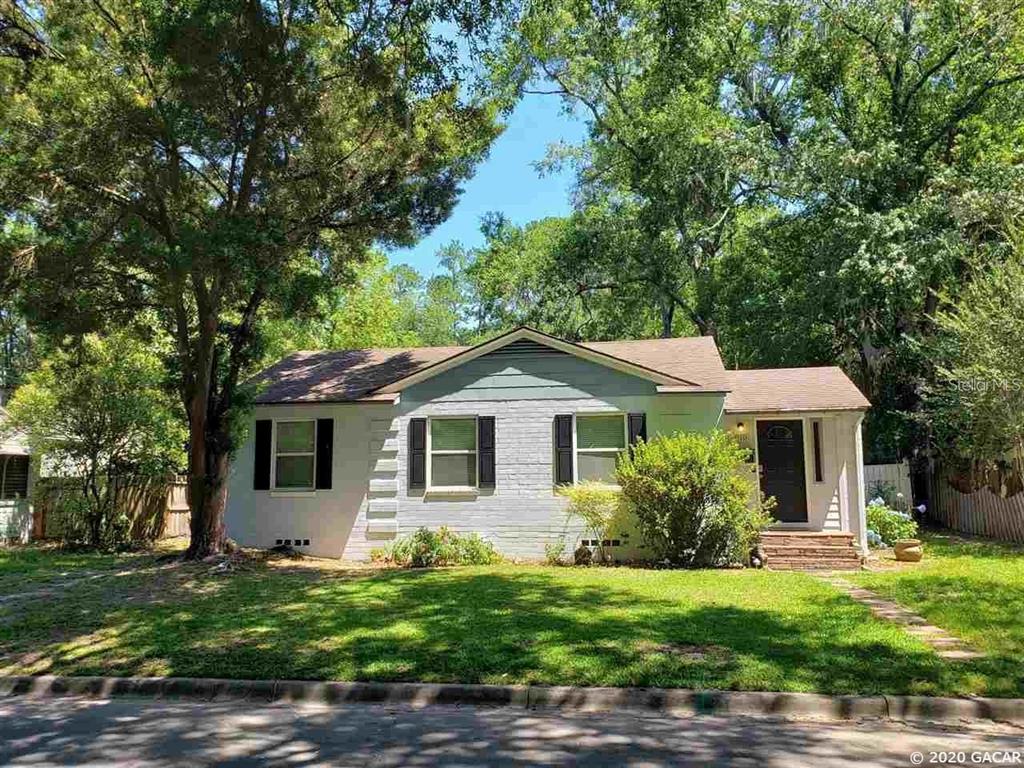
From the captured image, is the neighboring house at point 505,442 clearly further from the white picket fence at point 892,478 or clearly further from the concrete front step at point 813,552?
the white picket fence at point 892,478

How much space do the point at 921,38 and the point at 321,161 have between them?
1852 centimetres

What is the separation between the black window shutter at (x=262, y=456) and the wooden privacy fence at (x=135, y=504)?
3253 mm

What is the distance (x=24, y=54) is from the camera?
12797 mm

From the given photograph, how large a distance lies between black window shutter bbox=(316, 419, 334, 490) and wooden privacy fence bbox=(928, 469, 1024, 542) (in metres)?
14.8

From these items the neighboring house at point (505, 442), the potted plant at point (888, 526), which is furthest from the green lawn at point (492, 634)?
the potted plant at point (888, 526)

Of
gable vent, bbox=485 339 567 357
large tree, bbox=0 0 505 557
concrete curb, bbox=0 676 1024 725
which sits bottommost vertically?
concrete curb, bbox=0 676 1024 725

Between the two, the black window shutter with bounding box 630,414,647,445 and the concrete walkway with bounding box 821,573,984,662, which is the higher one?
the black window shutter with bounding box 630,414,647,445

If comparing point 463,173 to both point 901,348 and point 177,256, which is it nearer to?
point 177,256

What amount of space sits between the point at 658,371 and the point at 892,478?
9.60m

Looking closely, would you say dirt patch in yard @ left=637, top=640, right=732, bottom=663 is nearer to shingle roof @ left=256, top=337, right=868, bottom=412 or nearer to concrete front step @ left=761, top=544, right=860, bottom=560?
concrete front step @ left=761, top=544, right=860, bottom=560

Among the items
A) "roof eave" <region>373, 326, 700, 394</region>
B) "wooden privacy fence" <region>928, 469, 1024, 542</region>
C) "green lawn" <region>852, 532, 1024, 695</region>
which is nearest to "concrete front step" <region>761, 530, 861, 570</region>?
"green lawn" <region>852, 532, 1024, 695</region>

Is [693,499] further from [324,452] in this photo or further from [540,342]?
[324,452]

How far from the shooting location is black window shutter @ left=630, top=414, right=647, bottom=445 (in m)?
13.8

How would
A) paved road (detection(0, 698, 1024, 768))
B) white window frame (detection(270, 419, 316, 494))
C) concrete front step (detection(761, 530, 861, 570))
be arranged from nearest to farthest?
paved road (detection(0, 698, 1024, 768)) < concrete front step (detection(761, 530, 861, 570)) < white window frame (detection(270, 419, 316, 494))
